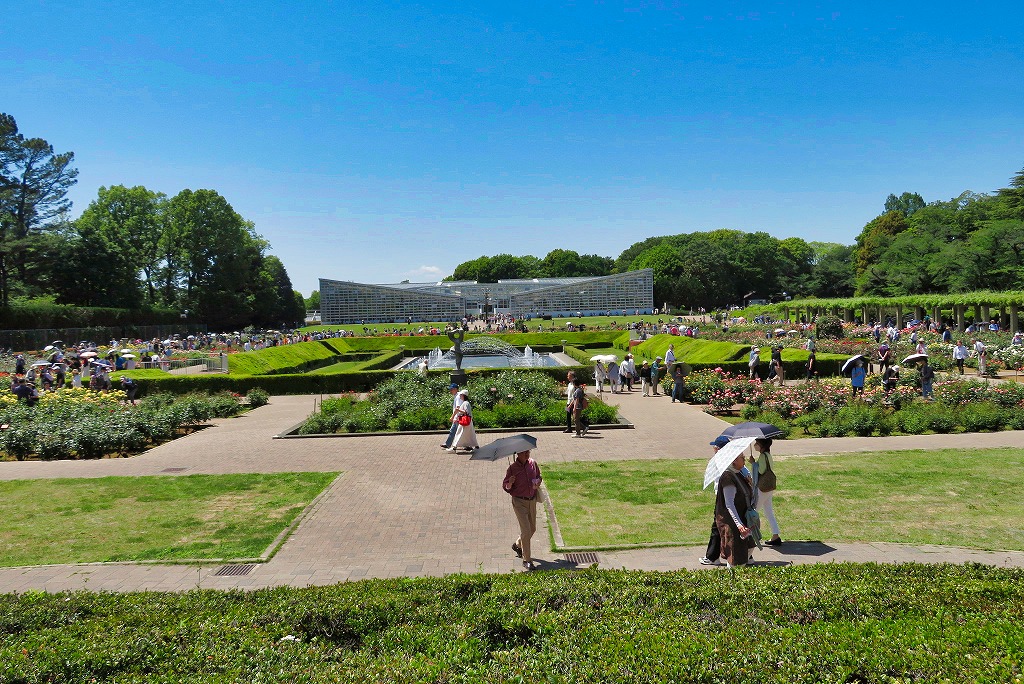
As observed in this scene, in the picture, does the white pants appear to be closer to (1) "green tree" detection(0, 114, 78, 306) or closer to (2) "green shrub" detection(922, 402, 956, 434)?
(2) "green shrub" detection(922, 402, 956, 434)

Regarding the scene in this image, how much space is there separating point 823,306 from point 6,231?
59696 millimetres

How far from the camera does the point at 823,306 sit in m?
53.5

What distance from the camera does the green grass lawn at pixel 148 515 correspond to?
7594mm

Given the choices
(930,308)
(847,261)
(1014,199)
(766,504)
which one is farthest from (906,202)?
(766,504)

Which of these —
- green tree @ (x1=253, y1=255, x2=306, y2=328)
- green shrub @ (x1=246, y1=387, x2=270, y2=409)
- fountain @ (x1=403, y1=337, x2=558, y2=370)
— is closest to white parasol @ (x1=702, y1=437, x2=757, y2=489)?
green shrub @ (x1=246, y1=387, x2=270, y2=409)

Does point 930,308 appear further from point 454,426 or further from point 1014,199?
point 454,426

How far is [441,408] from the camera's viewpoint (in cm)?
1602

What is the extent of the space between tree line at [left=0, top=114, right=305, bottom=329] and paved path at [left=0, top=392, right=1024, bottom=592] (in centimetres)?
4224

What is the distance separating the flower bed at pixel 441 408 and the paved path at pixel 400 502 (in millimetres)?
782

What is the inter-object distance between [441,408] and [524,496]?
9297 millimetres

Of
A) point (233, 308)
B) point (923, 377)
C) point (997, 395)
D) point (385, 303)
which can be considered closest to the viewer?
point (997, 395)

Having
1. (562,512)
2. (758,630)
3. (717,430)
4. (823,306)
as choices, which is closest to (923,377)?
(717,430)

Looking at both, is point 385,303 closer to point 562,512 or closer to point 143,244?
point 143,244

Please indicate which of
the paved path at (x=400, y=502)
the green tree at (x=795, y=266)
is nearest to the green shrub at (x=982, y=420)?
the paved path at (x=400, y=502)
